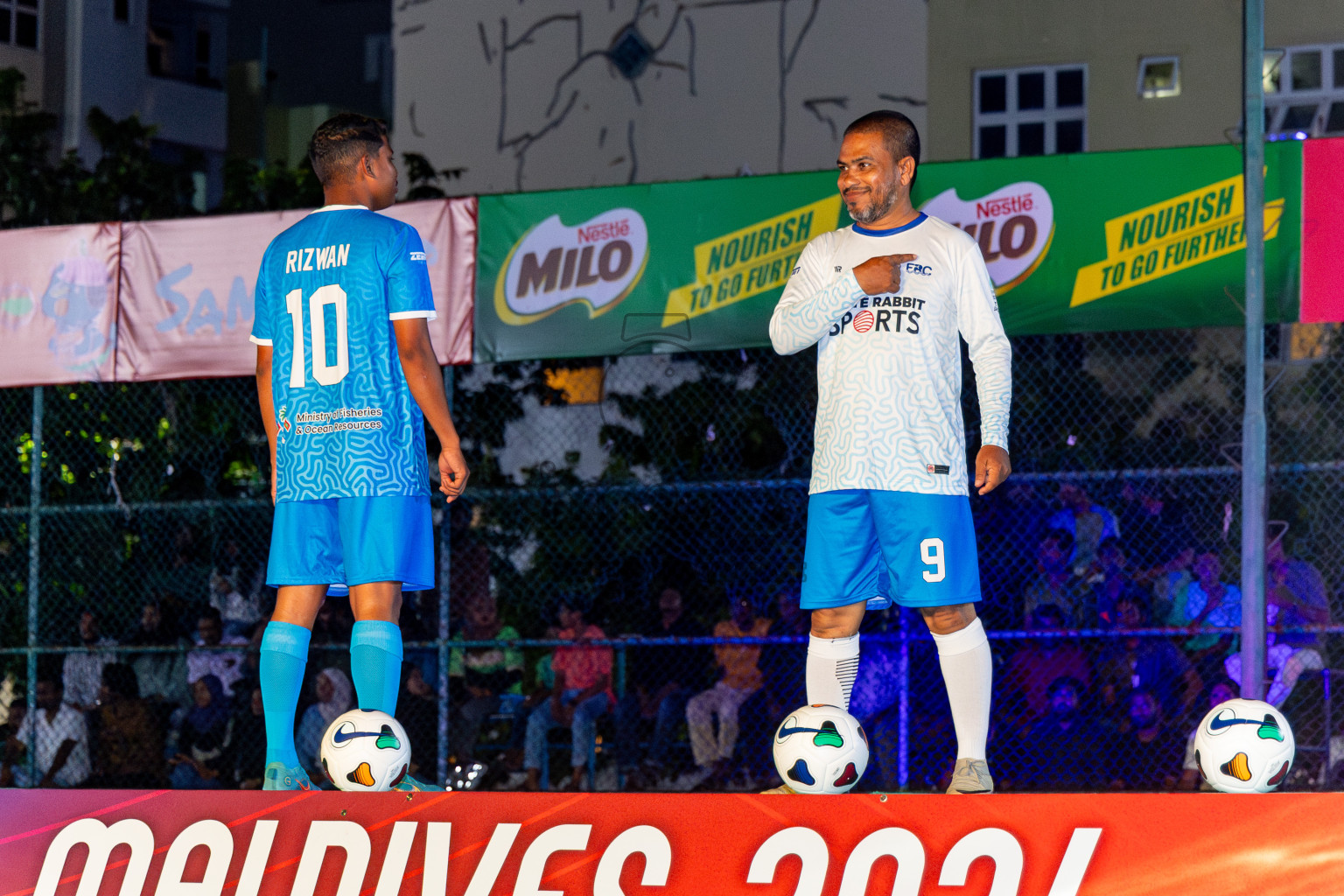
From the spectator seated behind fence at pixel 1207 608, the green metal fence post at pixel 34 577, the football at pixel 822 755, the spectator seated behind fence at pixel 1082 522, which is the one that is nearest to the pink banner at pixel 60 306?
the green metal fence post at pixel 34 577

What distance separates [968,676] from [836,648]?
36 centimetres

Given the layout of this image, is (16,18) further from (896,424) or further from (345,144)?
(896,424)

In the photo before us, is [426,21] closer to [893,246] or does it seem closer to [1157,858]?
[893,246]

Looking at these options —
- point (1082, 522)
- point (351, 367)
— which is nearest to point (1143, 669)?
point (1082, 522)

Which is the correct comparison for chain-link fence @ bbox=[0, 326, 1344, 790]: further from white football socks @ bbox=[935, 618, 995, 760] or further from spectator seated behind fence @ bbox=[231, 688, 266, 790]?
white football socks @ bbox=[935, 618, 995, 760]

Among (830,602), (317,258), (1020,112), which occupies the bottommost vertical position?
(830,602)

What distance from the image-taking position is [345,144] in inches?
172

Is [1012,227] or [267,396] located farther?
[1012,227]

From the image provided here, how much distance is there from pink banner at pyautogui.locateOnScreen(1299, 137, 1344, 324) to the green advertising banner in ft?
0.17

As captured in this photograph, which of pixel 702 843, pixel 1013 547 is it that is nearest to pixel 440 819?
pixel 702 843

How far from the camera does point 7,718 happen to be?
8.57 metres

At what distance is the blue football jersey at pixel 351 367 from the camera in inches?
165

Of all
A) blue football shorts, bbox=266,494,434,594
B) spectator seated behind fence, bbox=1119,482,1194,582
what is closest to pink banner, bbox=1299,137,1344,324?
spectator seated behind fence, bbox=1119,482,1194,582

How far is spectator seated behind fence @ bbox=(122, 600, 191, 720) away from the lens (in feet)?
28.3
